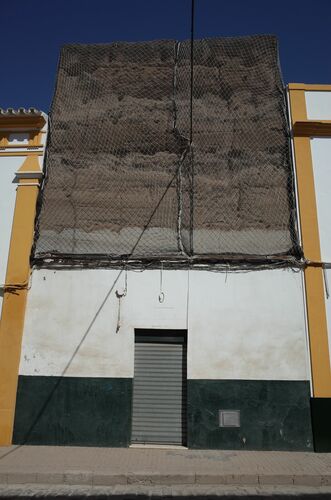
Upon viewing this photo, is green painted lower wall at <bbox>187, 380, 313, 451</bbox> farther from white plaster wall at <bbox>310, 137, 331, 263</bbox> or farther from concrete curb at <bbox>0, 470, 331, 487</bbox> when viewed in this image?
white plaster wall at <bbox>310, 137, 331, 263</bbox>

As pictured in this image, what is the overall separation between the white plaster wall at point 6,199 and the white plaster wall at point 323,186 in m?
6.74

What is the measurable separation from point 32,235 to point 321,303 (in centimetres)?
633

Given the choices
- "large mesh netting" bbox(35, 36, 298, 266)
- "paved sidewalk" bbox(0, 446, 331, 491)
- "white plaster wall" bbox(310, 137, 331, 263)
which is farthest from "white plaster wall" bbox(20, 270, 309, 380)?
"paved sidewalk" bbox(0, 446, 331, 491)

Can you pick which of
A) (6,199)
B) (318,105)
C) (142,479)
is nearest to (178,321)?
(142,479)

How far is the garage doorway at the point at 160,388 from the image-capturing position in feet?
27.3

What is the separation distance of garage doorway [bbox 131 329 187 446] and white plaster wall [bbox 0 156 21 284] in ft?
11.1

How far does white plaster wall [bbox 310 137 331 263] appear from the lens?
29.4ft

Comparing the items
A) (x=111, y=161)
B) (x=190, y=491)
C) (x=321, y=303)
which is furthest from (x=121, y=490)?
(x=111, y=161)

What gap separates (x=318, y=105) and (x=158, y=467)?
8.38m

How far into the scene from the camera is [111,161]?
32.7ft

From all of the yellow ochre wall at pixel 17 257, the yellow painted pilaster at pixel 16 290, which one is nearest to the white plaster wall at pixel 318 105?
the yellow ochre wall at pixel 17 257

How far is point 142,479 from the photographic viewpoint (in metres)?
6.45

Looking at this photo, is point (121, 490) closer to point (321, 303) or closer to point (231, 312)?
point (231, 312)

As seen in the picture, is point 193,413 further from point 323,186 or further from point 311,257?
point 323,186
